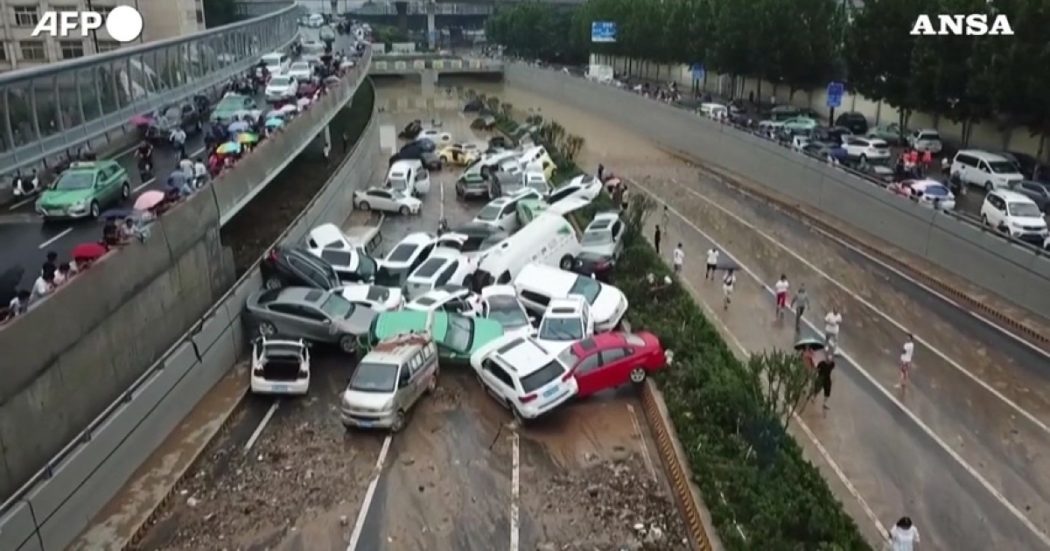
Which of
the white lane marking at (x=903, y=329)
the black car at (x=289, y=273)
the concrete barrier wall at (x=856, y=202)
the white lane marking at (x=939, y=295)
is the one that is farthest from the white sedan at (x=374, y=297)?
the concrete barrier wall at (x=856, y=202)

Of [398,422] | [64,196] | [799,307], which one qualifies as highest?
[64,196]

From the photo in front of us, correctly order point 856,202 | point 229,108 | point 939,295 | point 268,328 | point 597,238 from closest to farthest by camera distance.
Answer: point 268,328 < point 939,295 < point 597,238 < point 856,202 < point 229,108

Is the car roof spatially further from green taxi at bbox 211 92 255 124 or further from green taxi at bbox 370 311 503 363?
green taxi at bbox 211 92 255 124

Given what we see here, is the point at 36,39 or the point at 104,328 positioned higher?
the point at 36,39

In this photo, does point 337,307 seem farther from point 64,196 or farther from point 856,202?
point 856,202

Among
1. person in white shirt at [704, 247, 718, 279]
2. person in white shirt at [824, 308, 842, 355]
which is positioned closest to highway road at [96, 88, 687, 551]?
person in white shirt at [824, 308, 842, 355]

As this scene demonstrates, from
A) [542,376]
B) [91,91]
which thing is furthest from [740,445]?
[91,91]

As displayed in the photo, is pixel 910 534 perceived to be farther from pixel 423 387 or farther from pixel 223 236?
pixel 223 236
